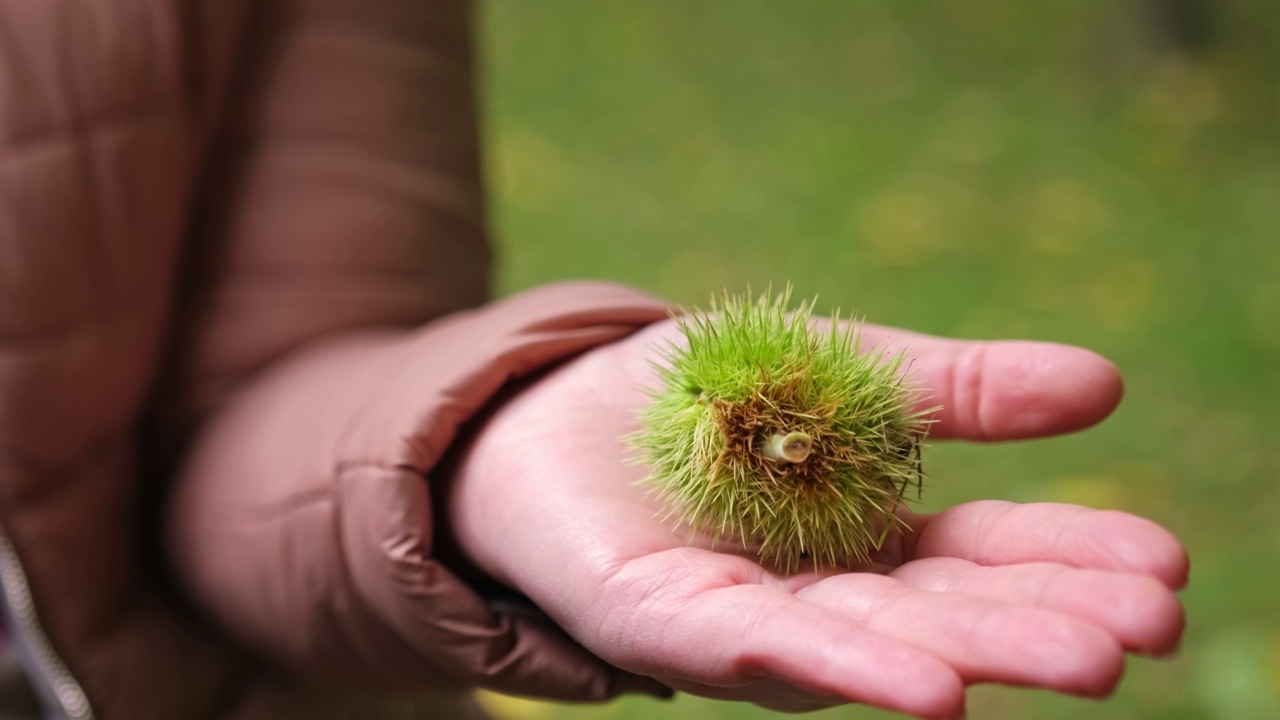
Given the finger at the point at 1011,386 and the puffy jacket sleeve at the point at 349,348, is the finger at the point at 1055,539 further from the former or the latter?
the puffy jacket sleeve at the point at 349,348

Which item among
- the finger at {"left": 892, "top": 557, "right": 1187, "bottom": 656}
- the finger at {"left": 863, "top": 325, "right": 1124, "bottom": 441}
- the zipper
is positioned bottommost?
the zipper

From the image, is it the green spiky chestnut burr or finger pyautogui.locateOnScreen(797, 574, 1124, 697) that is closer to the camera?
finger pyautogui.locateOnScreen(797, 574, 1124, 697)

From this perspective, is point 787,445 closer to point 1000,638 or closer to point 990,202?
point 1000,638

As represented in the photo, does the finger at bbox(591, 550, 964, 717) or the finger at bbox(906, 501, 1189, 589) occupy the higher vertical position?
the finger at bbox(906, 501, 1189, 589)

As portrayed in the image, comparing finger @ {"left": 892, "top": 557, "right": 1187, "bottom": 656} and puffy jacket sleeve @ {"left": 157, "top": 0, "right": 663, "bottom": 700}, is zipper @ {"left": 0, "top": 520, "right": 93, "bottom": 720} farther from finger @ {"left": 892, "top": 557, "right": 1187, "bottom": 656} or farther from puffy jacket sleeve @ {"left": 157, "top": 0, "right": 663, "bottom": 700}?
finger @ {"left": 892, "top": 557, "right": 1187, "bottom": 656}

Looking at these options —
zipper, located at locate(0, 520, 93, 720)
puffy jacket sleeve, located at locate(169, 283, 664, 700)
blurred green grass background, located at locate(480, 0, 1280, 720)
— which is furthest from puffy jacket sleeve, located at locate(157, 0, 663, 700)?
blurred green grass background, located at locate(480, 0, 1280, 720)

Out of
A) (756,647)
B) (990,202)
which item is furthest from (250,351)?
(990,202)
